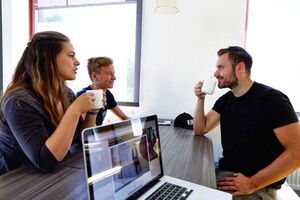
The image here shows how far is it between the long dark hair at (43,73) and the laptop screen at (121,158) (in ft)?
1.57

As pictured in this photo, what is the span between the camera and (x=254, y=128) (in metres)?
1.40

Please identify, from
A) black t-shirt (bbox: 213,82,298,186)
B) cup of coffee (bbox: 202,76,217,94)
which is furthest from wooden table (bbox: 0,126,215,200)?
cup of coffee (bbox: 202,76,217,94)

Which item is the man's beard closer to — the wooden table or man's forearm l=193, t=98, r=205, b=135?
man's forearm l=193, t=98, r=205, b=135

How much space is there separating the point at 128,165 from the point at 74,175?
0.30 meters

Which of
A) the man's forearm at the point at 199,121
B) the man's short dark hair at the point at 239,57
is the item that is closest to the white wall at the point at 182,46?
the man's forearm at the point at 199,121

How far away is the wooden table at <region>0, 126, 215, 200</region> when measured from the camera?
0.80 m

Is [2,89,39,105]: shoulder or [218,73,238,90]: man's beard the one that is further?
[218,73,238,90]: man's beard

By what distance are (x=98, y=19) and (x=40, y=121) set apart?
1.96m

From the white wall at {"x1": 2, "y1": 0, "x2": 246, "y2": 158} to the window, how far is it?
12 cm

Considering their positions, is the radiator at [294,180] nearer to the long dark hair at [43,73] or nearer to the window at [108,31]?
the window at [108,31]

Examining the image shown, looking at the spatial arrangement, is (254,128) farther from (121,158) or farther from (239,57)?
(121,158)

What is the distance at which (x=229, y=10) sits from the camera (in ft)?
7.68

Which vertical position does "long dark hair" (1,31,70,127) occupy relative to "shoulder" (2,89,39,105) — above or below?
above

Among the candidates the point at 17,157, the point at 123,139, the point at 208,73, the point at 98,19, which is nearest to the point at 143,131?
the point at 123,139
